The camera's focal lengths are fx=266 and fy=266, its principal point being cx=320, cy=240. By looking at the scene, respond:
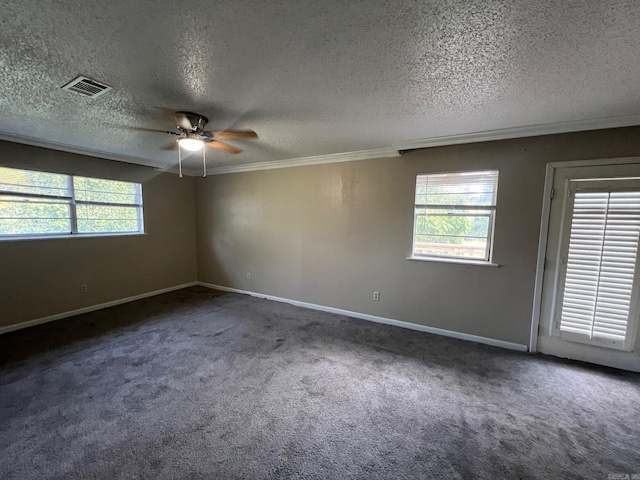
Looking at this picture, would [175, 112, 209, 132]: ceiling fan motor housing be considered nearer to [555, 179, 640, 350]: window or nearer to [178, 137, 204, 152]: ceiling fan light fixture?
[178, 137, 204, 152]: ceiling fan light fixture

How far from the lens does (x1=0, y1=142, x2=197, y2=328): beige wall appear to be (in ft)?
10.9

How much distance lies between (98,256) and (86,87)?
3077mm

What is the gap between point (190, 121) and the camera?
2400 millimetres

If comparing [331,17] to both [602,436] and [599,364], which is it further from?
[599,364]

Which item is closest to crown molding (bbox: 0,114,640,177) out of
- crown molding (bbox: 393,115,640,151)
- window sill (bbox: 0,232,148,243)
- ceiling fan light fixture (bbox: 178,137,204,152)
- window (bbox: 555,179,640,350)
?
crown molding (bbox: 393,115,640,151)

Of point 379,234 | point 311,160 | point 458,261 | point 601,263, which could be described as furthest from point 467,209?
point 311,160

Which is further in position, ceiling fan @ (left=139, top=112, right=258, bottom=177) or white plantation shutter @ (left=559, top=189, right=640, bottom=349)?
white plantation shutter @ (left=559, top=189, right=640, bottom=349)

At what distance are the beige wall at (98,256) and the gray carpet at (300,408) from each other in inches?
21.5

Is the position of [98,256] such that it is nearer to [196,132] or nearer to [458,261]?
[196,132]

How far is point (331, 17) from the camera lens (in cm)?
124

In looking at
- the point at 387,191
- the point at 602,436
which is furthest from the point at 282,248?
the point at 602,436

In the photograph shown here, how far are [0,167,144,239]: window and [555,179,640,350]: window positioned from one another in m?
6.04

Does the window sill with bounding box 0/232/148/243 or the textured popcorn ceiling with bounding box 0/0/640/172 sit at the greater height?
the textured popcorn ceiling with bounding box 0/0/640/172

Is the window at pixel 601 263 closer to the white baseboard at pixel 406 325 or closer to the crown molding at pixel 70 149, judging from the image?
the white baseboard at pixel 406 325
